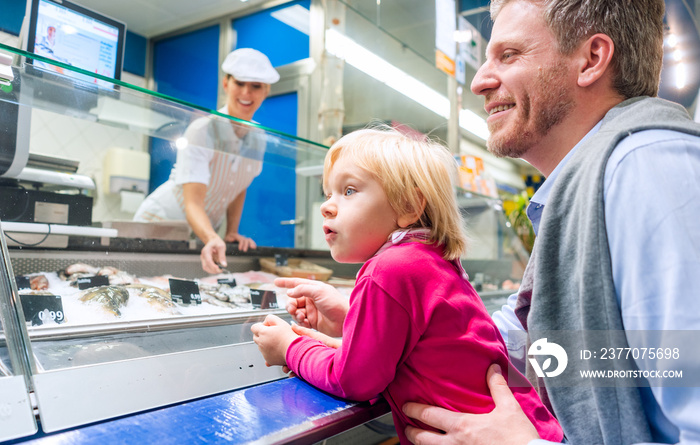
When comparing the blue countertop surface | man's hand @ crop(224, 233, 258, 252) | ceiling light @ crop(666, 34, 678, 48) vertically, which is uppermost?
ceiling light @ crop(666, 34, 678, 48)

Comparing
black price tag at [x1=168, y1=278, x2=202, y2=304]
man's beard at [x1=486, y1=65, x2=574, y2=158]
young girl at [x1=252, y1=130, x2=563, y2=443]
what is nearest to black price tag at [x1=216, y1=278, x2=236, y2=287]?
black price tag at [x1=168, y1=278, x2=202, y2=304]

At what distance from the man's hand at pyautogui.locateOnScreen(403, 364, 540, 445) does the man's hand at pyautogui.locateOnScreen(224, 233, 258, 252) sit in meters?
1.23

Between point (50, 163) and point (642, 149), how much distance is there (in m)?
1.67

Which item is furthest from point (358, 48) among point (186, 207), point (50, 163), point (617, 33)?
point (617, 33)

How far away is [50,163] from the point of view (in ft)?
5.03

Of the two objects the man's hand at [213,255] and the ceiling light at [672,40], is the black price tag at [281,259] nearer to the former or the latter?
the man's hand at [213,255]

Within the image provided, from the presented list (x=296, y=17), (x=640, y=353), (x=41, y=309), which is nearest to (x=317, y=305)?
(x=41, y=309)

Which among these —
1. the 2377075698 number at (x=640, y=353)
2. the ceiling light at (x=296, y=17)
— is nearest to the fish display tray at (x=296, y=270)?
the 2377075698 number at (x=640, y=353)

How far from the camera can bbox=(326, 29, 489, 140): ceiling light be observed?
4.59m

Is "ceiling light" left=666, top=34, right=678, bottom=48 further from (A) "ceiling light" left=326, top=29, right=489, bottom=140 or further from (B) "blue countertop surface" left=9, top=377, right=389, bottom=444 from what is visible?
(B) "blue countertop surface" left=9, top=377, right=389, bottom=444

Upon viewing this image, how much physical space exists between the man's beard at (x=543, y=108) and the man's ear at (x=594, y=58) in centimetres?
4

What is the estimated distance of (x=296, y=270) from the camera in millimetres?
1955

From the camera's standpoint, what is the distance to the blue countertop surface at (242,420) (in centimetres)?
61

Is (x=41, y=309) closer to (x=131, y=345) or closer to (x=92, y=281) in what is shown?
(x=131, y=345)
